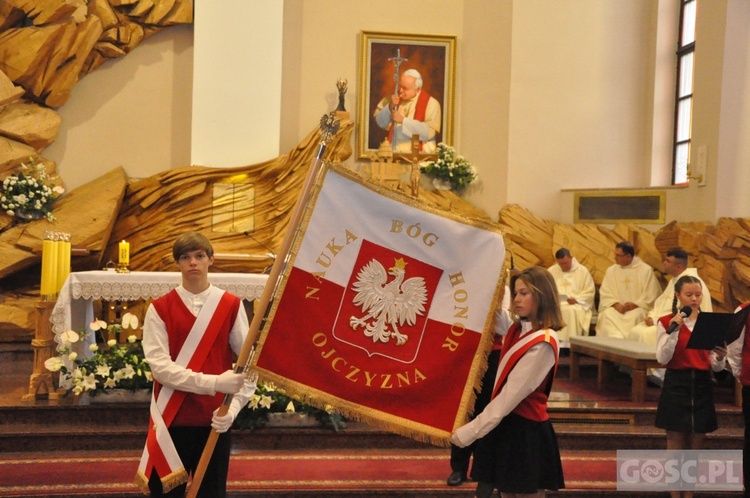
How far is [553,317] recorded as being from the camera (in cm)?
320

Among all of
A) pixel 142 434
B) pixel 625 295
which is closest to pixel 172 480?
pixel 142 434

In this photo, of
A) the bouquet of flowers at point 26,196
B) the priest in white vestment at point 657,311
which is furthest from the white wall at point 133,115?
the priest in white vestment at point 657,311

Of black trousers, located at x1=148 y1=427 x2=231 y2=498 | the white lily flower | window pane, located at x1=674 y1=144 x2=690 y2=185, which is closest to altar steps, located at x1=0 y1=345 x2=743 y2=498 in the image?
the white lily flower

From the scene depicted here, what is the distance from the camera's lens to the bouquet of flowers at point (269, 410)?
6.02 m

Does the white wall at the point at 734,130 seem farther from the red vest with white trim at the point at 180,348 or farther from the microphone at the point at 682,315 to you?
the red vest with white trim at the point at 180,348

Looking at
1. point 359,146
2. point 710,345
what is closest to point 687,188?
point 359,146

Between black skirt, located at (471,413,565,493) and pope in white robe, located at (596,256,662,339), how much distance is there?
5.83 meters

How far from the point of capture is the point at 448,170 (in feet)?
34.9

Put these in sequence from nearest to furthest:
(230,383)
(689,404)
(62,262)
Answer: (230,383) → (689,404) → (62,262)

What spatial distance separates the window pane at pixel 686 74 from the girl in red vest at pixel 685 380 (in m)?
6.56

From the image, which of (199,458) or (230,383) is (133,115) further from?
(230,383)

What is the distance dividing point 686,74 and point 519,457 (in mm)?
8773

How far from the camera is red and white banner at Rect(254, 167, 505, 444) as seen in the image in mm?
3107

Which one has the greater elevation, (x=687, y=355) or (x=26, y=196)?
(x=26, y=196)
